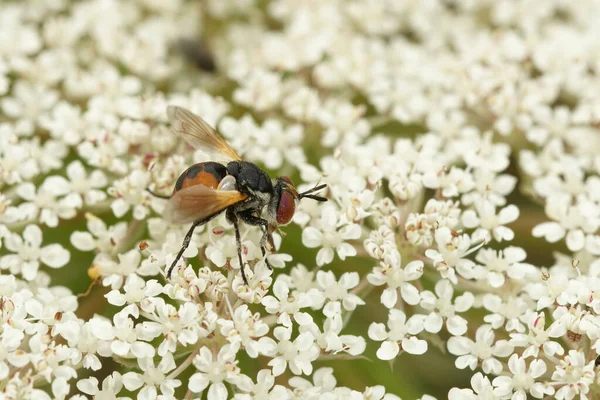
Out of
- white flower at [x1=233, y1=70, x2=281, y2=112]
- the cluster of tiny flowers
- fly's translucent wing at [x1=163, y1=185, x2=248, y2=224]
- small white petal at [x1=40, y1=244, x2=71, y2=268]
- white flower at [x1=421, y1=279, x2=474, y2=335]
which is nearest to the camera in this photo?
fly's translucent wing at [x1=163, y1=185, x2=248, y2=224]

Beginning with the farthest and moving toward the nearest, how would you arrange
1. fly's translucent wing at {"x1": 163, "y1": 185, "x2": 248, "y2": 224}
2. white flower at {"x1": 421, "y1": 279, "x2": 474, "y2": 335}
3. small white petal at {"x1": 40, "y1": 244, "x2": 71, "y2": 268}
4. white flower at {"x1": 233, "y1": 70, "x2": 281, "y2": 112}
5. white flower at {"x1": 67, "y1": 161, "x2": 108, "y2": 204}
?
white flower at {"x1": 233, "y1": 70, "x2": 281, "y2": 112}, white flower at {"x1": 67, "y1": 161, "x2": 108, "y2": 204}, small white petal at {"x1": 40, "y1": 244, "x2": 71, "y2": 268}, white flower at {"x1": 421, "y1": 279, "x2": 474, "y2": 335}, fly's translucent wing at {"x1": 163, "y1": 185, "x2": 248, "y2": 224}

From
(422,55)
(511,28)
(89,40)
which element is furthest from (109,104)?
(511,28)

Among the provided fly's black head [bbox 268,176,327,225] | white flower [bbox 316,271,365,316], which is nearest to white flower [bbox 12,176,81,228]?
fly's black head [bbox 268,176,327,225]

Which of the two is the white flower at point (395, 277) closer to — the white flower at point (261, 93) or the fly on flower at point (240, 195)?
the fly on flower at point (240, 195)

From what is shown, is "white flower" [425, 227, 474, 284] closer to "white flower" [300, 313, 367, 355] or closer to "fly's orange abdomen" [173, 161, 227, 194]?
"white flower" [300, 313, 367, 355]

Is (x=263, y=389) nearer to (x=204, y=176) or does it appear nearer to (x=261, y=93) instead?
(x=204, y=176)

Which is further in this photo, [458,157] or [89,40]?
[89,40]

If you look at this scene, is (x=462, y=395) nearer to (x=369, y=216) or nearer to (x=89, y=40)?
(x=369, y=216)

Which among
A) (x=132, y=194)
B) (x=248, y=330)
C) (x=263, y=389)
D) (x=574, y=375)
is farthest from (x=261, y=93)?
(x=574, y=375)
